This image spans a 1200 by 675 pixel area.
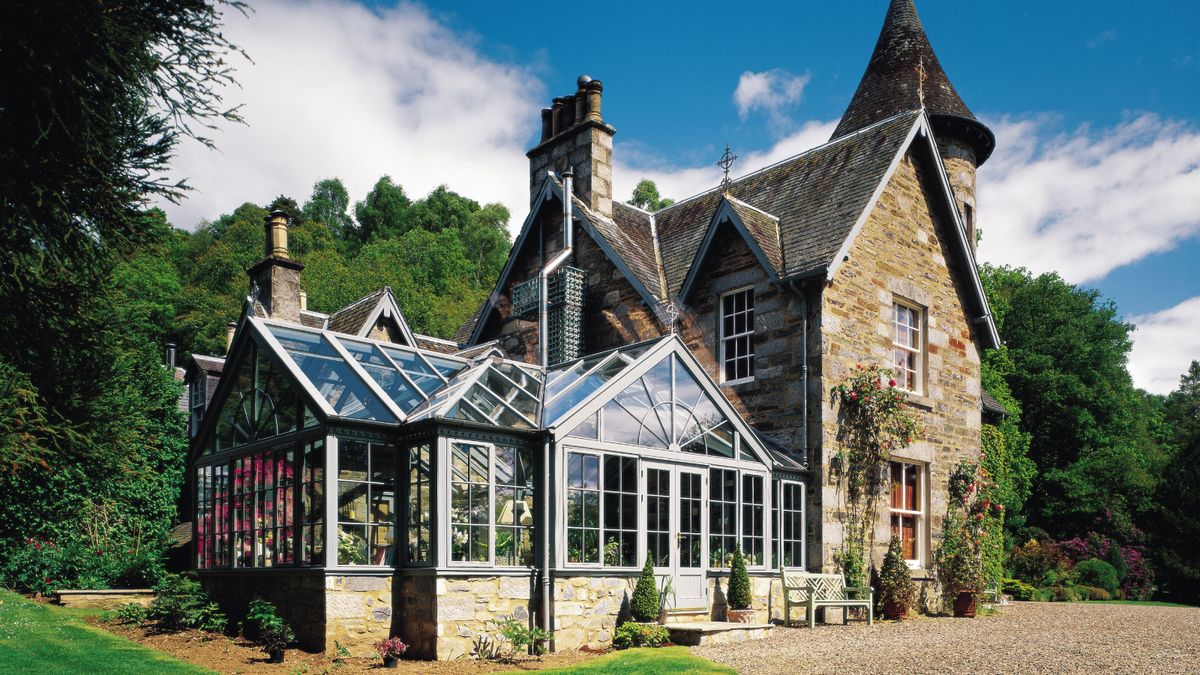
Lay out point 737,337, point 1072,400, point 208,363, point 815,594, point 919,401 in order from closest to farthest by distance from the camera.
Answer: point 815,594
point 737,337
point 919,401
point 208,363
point 1072,400

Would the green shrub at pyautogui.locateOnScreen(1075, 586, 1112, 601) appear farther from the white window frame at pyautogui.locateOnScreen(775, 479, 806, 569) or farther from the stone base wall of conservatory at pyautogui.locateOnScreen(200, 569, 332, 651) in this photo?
the stone base wall of conservatory at pyautogui.locateOnScreen(200, 569, 332, 651)

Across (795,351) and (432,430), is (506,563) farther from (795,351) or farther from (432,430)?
(795,351)

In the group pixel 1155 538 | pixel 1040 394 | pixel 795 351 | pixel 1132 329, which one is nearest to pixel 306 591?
pixel 795 351

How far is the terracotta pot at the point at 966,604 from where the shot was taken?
1777cm

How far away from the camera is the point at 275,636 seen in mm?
11906

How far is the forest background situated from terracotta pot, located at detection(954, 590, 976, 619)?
751 cm

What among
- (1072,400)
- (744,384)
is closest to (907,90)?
(744,384)

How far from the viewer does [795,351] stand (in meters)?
16.7

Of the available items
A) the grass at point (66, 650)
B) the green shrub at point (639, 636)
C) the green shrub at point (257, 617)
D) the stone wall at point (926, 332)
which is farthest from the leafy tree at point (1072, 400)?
the grass at point (66, 650)

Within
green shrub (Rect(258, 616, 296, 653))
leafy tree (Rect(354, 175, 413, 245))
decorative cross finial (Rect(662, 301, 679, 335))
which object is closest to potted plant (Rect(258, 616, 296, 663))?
green shrub (Rect(258, 616, 296, 653))

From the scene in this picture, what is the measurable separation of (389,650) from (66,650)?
145 inches

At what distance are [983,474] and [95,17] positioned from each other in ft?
57.3

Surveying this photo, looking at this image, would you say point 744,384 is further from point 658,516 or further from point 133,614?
point 133,614

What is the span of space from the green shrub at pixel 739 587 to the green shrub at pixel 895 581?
330 cm
